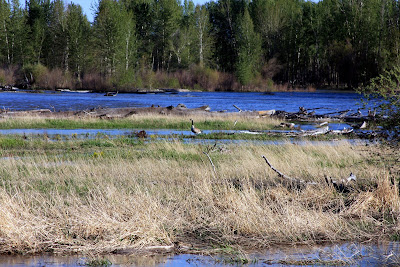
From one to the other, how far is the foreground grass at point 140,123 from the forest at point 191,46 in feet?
133

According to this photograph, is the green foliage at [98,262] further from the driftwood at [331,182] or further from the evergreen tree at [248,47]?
the evergreen tree at [248,47]

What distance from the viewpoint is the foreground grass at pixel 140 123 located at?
Result: 73.5 ft

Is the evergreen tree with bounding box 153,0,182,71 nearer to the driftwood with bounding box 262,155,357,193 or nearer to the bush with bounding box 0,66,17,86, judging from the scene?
the bush with bounding box 0,66,17,86

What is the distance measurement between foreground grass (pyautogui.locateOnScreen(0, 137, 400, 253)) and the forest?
54.9 metres

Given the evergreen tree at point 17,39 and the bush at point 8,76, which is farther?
the evergreen tree at point 17,39

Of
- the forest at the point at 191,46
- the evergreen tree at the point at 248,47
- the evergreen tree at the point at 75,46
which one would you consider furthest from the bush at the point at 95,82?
the evergreen tree at the point at 248,47

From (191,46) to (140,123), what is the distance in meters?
57.9

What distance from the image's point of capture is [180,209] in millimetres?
7703

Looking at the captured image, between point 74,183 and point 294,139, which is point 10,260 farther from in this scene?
point 294,139

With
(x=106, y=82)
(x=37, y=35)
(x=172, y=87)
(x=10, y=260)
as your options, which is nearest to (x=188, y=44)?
(x=172, y=87)

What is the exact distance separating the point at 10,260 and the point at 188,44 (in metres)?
74.3

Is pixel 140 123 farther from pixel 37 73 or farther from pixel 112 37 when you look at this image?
pixel 37 73

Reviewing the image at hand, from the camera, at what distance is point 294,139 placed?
734 inches

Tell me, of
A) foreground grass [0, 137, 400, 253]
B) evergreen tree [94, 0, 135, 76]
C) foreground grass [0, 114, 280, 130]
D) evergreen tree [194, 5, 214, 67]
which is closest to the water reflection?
foreground grass [0, 137, 400, 253]
